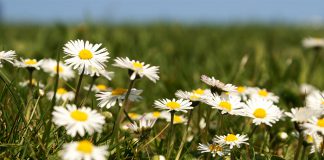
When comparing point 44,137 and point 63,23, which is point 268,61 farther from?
point 44,137

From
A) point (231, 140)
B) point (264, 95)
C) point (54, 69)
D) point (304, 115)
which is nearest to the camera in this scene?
point (304, 115)

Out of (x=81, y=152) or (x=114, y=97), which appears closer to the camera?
(x=81, y=152)

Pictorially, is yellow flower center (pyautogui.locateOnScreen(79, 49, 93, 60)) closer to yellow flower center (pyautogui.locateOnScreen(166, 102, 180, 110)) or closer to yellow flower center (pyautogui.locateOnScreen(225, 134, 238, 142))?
yellow flower center (pyautogui.locateOnScreen(166, 102, 180, 110))

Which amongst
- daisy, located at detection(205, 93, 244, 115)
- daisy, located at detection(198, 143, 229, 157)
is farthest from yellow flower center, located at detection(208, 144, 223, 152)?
daisy, located at detection(205, 93, 244, 115)

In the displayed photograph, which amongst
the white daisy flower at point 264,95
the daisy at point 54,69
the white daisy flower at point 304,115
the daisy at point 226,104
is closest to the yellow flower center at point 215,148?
the daisy at point 226,104

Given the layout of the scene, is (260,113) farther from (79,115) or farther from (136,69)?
(79,115)

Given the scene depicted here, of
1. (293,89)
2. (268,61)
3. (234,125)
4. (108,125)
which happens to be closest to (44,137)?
(108,125)

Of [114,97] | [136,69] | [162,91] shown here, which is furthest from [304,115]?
[162,91]
